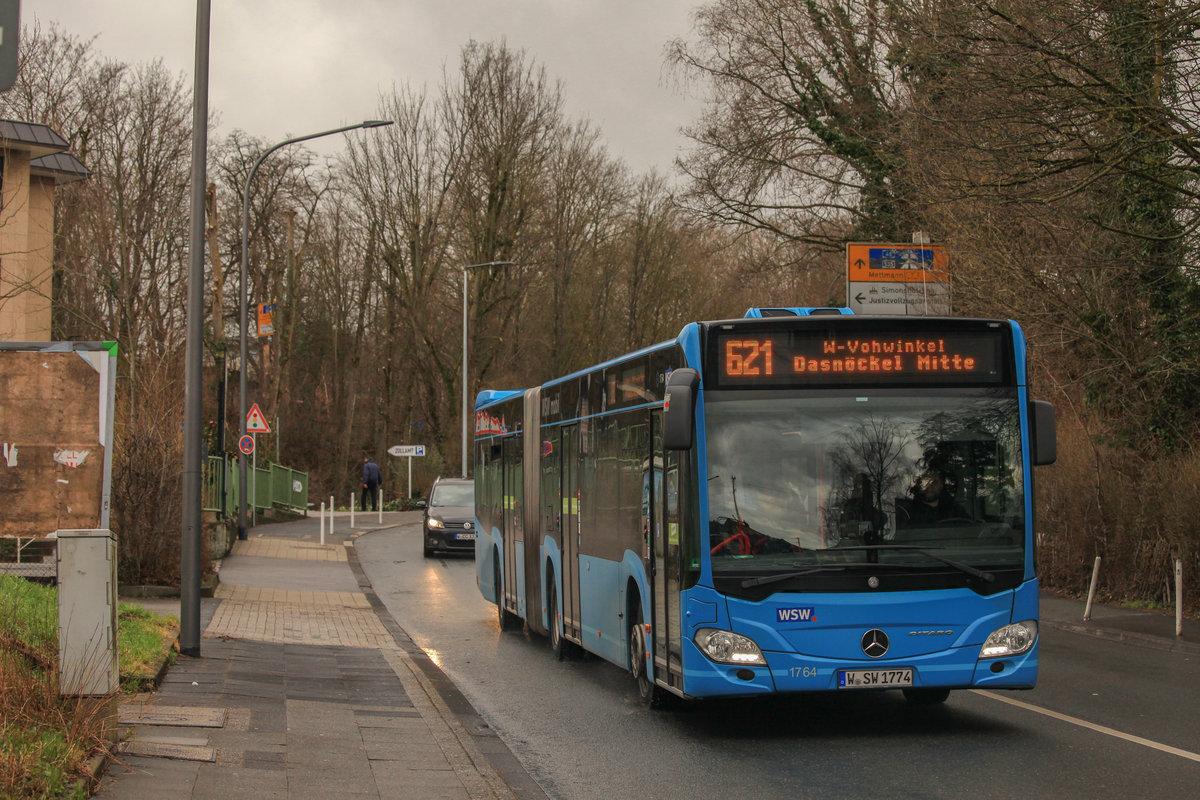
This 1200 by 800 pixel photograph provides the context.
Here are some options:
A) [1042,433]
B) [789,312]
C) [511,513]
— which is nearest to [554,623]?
[511,513]

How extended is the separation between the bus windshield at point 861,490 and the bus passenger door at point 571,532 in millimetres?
3823

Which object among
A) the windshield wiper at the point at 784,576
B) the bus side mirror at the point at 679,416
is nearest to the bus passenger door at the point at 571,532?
the windshield wiper at the point at 784,576

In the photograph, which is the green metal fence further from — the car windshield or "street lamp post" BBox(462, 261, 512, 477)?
"street lamp post" BBox(462, 261, 512, 477)

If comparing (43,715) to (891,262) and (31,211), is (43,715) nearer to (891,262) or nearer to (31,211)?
(891,262)

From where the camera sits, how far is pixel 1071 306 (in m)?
18.4

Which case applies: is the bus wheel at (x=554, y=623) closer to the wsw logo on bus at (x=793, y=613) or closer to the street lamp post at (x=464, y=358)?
the wsw logo on bus at (x=793, y=613)

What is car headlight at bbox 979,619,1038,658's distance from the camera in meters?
8.77

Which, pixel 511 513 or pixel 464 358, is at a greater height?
pixel 464 358

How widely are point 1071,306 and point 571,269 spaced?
35248 mm

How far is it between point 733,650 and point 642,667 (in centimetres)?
167

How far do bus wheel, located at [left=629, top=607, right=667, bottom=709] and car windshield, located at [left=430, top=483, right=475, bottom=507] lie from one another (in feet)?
62.3

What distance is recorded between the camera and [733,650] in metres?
8.55

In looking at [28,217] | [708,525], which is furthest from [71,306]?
[708,525]

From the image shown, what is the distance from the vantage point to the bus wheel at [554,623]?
44.8ft
